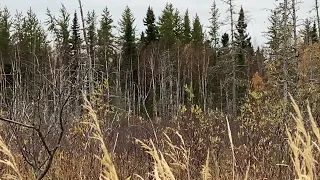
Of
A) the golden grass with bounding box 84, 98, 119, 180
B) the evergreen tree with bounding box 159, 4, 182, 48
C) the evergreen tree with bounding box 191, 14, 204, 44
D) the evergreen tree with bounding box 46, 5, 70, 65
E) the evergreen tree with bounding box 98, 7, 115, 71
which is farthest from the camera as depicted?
the evergreen tree with bounding box 191, 14, 204, 44

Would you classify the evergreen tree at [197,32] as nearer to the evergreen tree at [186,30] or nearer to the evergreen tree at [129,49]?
the evergreen tree at [186,30]

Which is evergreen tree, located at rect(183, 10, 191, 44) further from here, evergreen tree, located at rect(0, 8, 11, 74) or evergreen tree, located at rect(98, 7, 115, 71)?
evergreen tree, located at rect(0, 8, 11, 74)

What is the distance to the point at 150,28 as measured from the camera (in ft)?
→ 154

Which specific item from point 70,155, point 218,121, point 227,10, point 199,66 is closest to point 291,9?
point 218,121

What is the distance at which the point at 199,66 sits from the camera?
140 ft

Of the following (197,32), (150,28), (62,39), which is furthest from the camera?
(197,32)

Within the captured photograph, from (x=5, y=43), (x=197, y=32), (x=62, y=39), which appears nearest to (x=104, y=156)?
(x=62, y=39)

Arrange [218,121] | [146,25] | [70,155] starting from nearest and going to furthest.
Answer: [70,155] < [218,121] < [146,25]

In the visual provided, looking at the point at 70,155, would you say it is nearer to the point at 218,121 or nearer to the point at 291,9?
the point at 218,121

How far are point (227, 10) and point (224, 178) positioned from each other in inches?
1115

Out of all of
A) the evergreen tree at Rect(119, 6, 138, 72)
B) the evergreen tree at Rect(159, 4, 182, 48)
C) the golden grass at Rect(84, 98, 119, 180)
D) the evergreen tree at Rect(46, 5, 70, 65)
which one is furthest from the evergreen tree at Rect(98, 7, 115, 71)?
the golden grass at Rect(84, 98, 119, 180)

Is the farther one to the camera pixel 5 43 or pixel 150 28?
pixel 150 28

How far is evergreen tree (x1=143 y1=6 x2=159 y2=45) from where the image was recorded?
46.4 m

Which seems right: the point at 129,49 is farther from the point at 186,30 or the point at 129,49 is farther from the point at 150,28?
the point at 186,30
